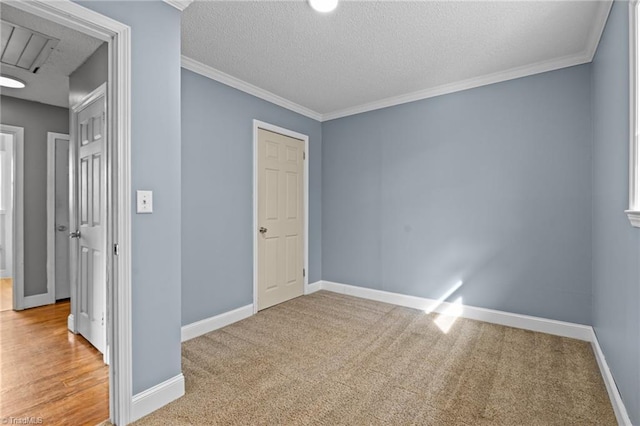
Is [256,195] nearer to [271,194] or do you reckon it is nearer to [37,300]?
[271,194]

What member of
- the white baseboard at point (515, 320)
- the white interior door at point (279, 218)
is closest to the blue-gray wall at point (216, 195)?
the white interior door at point (279, 218)

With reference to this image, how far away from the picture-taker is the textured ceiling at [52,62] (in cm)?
205

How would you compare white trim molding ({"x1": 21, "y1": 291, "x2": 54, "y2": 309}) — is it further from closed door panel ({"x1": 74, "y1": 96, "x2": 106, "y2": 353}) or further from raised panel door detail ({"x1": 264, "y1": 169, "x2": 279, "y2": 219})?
raised panel door detail ({"x1": 264, "y1": 169, "x2": 279, "y2": 219})

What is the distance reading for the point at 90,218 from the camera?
8.44 feet

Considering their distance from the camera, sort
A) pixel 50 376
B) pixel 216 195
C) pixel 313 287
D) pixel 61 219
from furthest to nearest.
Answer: pixel 313 287 → pixel 61 219 → pixel 216 195 → pixel 50 376

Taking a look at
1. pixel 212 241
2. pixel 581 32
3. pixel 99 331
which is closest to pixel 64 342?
pixel 99 331

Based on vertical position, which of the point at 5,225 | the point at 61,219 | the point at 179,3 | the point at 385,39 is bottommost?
the point at 5,225

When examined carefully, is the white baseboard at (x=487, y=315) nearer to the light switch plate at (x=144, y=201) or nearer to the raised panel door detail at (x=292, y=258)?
the raised panel door detail at (x=292, y=258)

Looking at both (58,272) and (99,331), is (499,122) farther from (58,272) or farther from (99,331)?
(58,272)

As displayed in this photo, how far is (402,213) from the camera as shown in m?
3.73

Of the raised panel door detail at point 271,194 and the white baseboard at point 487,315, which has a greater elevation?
the raised panel door detail at point 271,194

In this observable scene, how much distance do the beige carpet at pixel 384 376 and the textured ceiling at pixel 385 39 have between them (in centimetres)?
250

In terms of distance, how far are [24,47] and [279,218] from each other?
8.73 ft

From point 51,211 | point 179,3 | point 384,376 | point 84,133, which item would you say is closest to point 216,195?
point 84,133
